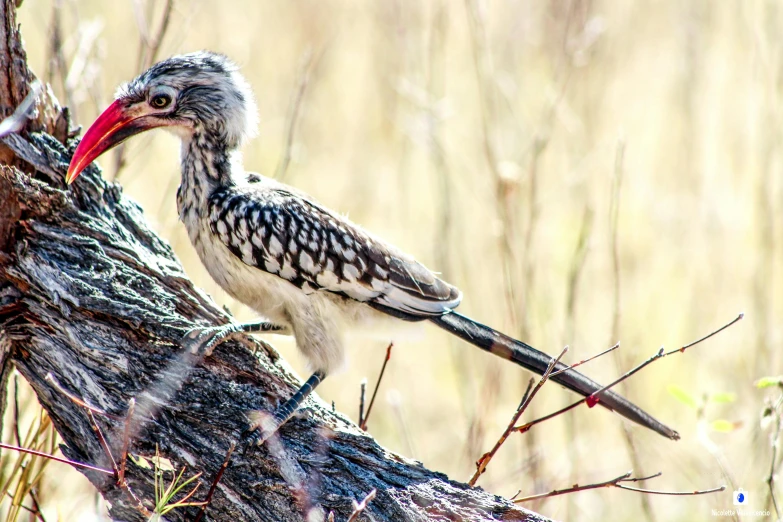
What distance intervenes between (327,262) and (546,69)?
4.49 meters

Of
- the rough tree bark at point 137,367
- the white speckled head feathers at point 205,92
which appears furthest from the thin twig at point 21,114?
the white speckled head feathers at point 205,92

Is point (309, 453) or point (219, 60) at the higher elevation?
Answer: point (219, 60)

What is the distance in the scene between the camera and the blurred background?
345cm

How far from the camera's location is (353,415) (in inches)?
171

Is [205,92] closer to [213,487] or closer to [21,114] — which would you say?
[21,114]

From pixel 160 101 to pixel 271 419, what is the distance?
115cm

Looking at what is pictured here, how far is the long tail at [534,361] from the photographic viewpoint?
2402mm

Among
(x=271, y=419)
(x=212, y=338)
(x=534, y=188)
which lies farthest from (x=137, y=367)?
(x=534, y=188)

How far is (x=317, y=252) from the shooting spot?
2.57 metres

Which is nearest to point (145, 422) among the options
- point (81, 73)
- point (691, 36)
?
point (81, 73)

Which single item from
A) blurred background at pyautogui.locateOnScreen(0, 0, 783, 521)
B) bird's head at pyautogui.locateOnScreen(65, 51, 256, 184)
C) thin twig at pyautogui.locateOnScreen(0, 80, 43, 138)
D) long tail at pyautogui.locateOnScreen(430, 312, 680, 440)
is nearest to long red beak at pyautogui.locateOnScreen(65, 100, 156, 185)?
bird's head at pyautogui.locateOnScreen(65, 51, 256, 184)

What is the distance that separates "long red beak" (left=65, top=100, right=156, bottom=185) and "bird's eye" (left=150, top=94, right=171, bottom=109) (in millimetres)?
60

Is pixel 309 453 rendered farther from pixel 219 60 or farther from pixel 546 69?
pixel 546 69

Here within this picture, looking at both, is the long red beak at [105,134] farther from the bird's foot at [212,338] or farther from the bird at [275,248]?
the bird's foot at [212,338]
